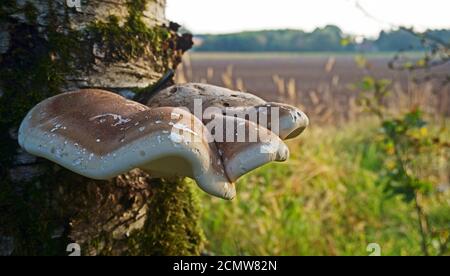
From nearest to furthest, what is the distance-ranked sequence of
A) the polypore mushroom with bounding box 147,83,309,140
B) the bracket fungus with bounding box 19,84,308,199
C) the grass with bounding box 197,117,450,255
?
the bracket fungus with bounding box 19,84,308,199 → the polypore mushroom with bounding box 147,83,309,140 → the grass with bounding box 197,117,450,255

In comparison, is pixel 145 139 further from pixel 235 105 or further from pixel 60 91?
pixel 60 91

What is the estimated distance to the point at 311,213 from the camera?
4.71 m

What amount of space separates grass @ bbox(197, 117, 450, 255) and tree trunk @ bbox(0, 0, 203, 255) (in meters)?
2.03

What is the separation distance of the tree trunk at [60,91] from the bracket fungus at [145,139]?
0.20m

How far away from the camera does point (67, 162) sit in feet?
3.98

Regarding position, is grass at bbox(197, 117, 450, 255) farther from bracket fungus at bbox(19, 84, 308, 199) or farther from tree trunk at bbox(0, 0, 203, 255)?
bracket fungus at bbox(19, 84, 308, 199)

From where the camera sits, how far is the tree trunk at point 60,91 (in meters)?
1.52

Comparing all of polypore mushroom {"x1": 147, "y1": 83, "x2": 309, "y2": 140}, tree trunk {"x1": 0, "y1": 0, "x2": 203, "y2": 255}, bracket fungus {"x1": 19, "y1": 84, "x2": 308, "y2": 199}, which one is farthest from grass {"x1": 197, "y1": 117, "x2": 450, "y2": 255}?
bracket fungus {"x1": 19, "y1": 84, "x2": 308, "y2": 199}

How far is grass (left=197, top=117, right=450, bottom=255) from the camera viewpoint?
413 centimetres

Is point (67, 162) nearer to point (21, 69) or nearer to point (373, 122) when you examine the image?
point (21, 69)

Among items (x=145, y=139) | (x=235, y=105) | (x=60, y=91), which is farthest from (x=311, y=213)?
(x=145, y=139)

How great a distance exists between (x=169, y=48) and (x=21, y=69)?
568mm

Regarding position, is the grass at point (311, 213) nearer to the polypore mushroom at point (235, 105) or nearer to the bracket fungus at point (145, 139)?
the polypore mushroom at point (235, 105)
